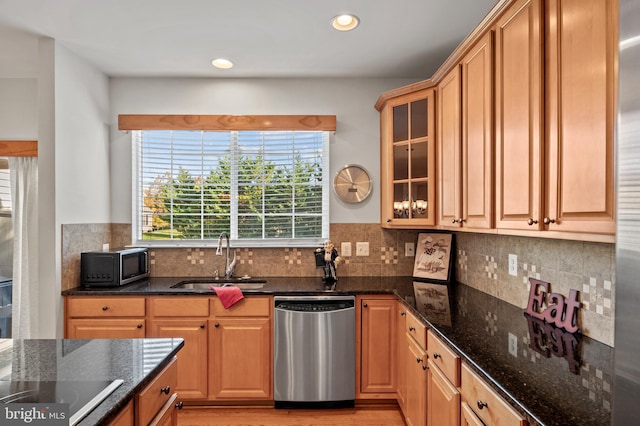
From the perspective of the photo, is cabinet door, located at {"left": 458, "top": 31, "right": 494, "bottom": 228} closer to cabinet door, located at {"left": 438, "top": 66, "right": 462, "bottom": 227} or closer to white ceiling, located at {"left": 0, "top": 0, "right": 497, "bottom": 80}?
cabinet door, located at {"left": 438, "top": 66, "right": 462, "bottom": 227}

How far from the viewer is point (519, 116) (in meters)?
1.46

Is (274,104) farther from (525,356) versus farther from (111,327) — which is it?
(525,356)

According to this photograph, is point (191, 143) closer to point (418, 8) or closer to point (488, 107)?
point (418, 8)

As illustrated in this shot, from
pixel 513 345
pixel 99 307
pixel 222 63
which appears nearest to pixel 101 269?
pixel 99 307

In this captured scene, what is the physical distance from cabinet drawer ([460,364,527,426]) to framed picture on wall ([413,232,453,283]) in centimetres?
144

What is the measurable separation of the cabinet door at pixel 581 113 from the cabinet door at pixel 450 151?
782 millimetres

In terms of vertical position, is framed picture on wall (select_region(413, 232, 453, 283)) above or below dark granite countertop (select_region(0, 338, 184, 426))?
above

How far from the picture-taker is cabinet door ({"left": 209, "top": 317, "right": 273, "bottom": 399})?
8.32 feet

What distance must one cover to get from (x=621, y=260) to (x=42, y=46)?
11.1 ft

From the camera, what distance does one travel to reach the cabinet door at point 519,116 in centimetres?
134

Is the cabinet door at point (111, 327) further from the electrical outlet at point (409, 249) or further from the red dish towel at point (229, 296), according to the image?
the electrical outlet at point (409, 249)

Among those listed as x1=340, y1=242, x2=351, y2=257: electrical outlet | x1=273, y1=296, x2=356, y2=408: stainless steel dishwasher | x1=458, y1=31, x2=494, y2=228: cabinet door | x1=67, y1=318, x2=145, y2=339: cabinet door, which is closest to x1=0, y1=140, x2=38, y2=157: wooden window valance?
x1=67, y1=318, x2=145, y2=339: cabinet door

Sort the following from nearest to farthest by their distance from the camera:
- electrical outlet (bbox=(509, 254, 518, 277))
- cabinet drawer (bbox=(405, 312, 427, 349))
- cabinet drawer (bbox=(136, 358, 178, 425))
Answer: cabinet drawer (bbox=(136, 358, 178, 425)), cabinet drawer (bbox=(405, 312, 427, 349)), electrical outlet (bbox=(509, 254, 518, 277))

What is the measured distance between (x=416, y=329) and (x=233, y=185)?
200 cm
